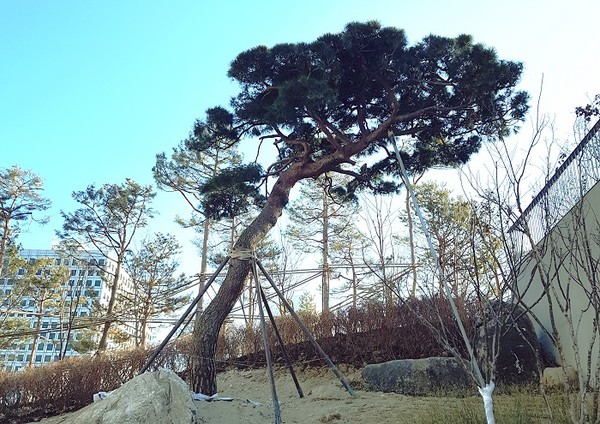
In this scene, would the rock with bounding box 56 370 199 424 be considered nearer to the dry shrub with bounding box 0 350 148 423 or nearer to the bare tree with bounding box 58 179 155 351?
the dry shrub with bounding box 0 350 148 423

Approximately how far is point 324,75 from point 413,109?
146 cm

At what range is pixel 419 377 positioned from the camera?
4.89m

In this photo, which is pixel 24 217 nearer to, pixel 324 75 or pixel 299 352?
pixel 299 352

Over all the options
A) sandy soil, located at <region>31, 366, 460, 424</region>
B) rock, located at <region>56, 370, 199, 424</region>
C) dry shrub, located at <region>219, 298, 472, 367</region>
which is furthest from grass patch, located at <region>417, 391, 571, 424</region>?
dry shrub, located at <region>219, 298, 472, 367</region>

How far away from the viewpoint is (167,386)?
334 cm

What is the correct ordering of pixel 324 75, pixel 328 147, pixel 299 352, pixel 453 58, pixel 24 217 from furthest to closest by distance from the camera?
pixel 24 217 < pixel 299 352 < pixel 328 147 < pixel 453 58 < pixel 324 75

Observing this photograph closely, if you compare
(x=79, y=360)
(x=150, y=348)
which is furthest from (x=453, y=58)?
(x=79, y=360)

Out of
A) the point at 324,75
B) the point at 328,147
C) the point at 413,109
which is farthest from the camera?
the point at 328,147

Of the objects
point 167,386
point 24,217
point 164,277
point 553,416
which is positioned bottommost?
point 553,416

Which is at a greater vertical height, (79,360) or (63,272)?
(63,272)

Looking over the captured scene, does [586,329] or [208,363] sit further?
[586,329]

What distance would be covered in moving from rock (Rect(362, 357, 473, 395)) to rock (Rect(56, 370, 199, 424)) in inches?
93.0

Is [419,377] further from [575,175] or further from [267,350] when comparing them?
[575,175]

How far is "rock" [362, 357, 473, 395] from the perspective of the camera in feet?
15.8
